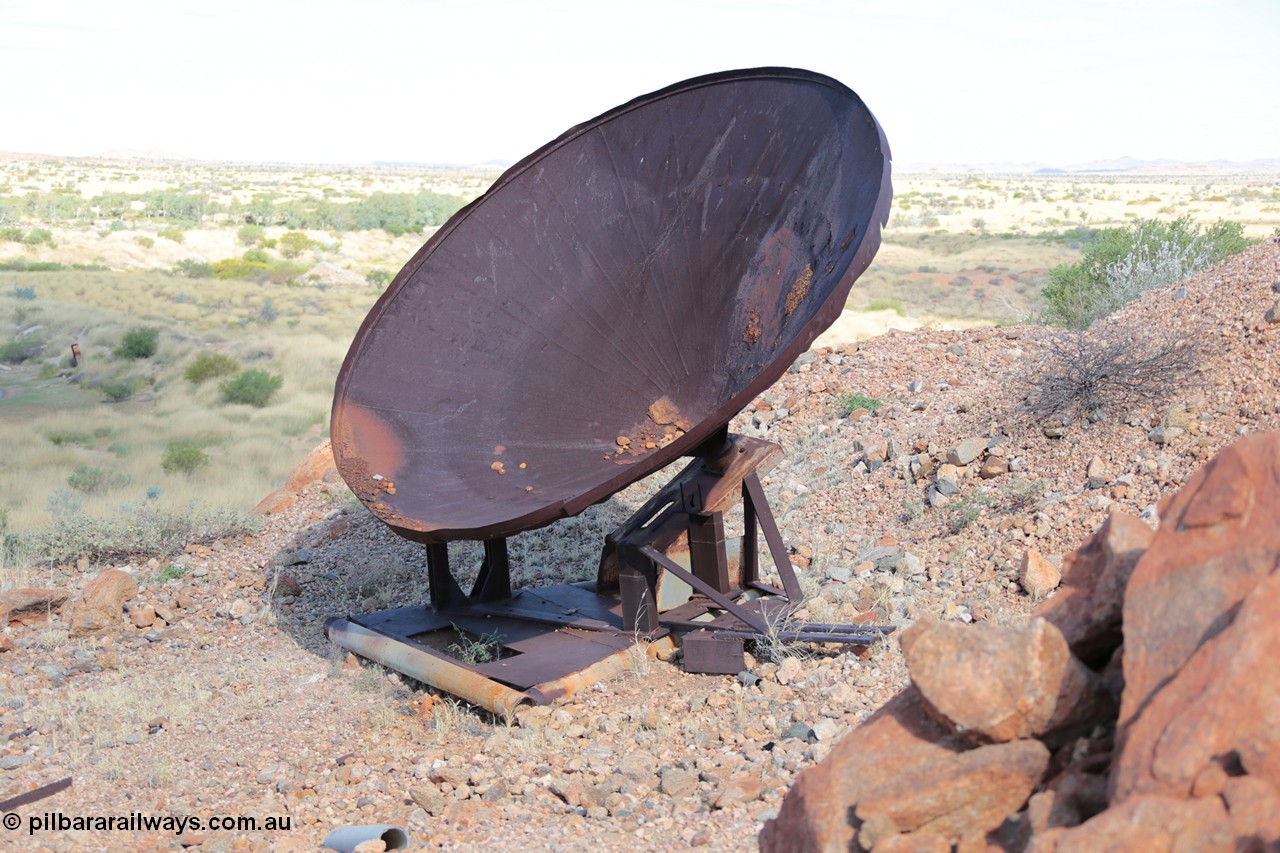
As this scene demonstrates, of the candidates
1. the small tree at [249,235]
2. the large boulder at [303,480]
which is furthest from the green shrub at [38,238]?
the large boulder at [303,480]

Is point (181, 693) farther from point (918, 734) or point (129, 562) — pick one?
point (918, 734)

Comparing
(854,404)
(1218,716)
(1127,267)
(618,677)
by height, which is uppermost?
(1127,267)

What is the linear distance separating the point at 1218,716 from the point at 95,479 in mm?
13186

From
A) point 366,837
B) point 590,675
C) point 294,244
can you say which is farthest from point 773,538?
point 294,244

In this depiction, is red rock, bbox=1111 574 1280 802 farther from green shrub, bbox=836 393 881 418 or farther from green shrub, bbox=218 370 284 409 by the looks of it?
green shrub, bbox=218 370 284 409

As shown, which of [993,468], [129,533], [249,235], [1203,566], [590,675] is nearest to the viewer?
[1203,566]

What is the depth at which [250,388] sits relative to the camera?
18812mm

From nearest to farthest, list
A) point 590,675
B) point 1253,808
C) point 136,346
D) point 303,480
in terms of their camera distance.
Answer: point 1253,808
point 590,675
point 303,480
point 136,346

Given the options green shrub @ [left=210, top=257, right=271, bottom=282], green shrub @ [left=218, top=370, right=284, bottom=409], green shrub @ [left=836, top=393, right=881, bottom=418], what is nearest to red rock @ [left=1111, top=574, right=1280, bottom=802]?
green shrub @ [left=836, top=393, right=881, bottom=418]

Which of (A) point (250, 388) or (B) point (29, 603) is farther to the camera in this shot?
(A) point (250, 388)

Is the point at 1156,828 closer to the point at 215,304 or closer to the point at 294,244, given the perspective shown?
the point at 215,304

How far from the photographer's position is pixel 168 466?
45.1ft

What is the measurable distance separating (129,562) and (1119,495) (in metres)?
7.21

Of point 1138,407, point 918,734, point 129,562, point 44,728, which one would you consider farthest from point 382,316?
point 1138,407
